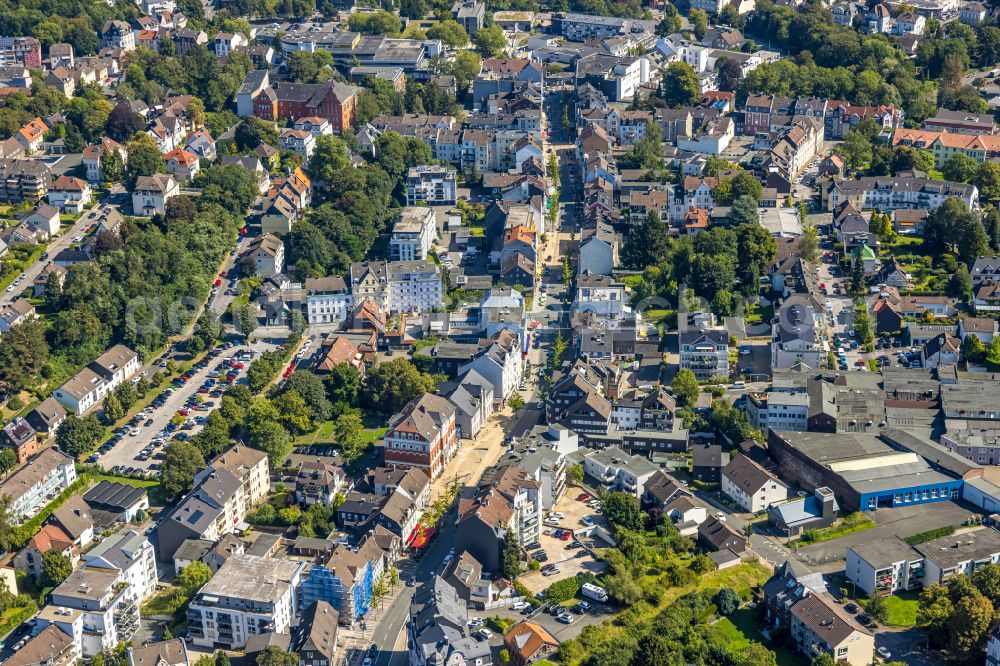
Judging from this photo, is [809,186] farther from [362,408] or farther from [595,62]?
[362,408]

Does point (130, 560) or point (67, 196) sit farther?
point (67, 196)

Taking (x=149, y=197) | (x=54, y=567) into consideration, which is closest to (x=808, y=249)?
(x=149, y=197)

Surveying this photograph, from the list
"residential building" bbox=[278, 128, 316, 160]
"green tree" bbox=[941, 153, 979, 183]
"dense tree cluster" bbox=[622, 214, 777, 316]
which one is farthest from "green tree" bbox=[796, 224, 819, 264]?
"residential building" bbox=[278, 128, 316, 160]

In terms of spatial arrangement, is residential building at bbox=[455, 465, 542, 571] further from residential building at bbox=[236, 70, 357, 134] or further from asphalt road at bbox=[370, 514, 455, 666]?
residential building at bbox=[236, 70, 357, 134]

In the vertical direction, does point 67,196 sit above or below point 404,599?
above

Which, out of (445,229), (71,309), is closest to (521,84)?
(445,229)

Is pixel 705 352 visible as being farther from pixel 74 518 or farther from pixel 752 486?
pixel 74 518
